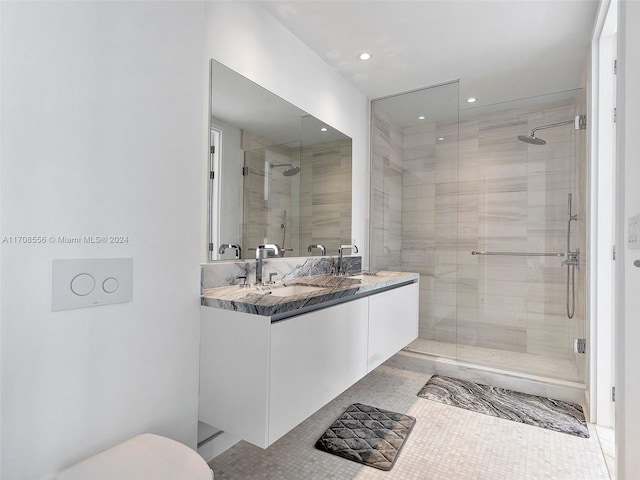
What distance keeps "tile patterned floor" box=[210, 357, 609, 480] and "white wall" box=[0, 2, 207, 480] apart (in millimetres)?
463

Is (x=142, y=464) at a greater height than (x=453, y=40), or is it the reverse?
(x=453, y=40)

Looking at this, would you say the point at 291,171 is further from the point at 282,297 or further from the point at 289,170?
the point at 282,297

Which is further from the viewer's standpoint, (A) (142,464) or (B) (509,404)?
(B) (509,404)

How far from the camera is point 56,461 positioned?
1093 mm

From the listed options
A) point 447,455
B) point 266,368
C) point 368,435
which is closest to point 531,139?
point 447,455

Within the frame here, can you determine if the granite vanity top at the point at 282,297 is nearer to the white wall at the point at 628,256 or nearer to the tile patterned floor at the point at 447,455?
the tile patterned floor at the point at 447,455

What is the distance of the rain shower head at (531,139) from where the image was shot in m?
3.14

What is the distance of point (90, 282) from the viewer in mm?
1165

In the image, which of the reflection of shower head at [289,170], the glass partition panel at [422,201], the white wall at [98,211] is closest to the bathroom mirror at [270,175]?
the reflection of shower head at [289,170]

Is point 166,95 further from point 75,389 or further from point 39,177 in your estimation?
point 75,389

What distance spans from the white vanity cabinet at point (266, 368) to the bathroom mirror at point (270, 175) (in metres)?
0.51

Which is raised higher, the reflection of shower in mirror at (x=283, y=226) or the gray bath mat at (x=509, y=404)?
the reflection of shower in mirror at (x=283, y=226)

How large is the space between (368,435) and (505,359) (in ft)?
5.34

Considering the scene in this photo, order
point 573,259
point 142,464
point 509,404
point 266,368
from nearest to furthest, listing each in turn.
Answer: point 142,464 → point 266,368 → point 509,404 → point 573,259
